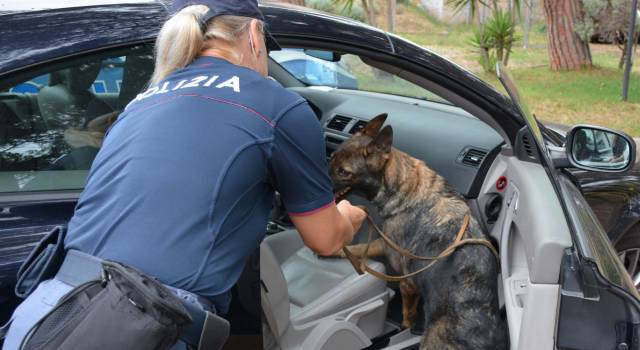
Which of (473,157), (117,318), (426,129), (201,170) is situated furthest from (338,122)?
(117,318)

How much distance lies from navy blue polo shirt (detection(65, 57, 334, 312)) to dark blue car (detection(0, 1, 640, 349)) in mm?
88

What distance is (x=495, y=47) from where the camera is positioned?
12297 mm

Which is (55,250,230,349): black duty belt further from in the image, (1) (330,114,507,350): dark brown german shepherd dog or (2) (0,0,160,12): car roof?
(1) (330,114,507,350): dark brown german shepherd dog

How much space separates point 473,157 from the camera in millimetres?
3125

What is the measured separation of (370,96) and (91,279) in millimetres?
2546

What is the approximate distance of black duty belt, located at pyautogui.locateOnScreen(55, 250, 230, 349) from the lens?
1.51 meters

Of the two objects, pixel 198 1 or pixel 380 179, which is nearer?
pixel 198 1

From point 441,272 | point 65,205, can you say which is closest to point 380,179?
point 441,272

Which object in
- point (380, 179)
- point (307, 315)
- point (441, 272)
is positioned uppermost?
point (380, 179)

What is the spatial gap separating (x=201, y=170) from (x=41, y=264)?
49 centimetres

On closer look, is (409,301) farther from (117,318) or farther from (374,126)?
(117,318)

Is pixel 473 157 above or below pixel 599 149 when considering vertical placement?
below

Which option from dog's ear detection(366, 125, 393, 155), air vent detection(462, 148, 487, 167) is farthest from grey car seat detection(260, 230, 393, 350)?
air vent detection(462, 148, 487, 167)

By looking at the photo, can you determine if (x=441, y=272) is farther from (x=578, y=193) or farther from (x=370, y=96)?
(x=370, y=96)
